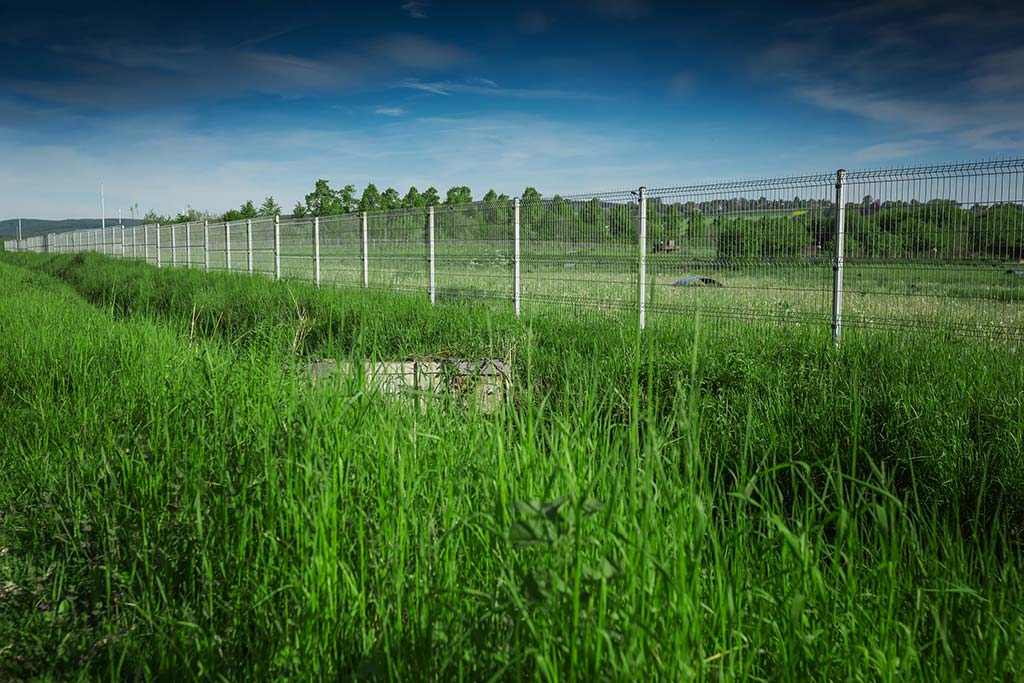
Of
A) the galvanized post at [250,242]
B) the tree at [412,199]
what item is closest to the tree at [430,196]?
the tree at [412,199]

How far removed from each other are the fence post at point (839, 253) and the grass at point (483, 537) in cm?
275

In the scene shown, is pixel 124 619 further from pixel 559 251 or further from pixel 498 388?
pixel 559 251

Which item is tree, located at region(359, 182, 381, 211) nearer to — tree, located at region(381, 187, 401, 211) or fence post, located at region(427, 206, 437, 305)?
tree, located at region(381, 187, 401, 211)

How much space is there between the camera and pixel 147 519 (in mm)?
3359

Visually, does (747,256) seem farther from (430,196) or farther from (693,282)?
(430,196)

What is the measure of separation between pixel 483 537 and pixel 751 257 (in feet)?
25.4

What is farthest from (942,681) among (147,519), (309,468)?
(147,519)

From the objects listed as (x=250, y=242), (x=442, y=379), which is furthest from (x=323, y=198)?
(x=442, y=379)

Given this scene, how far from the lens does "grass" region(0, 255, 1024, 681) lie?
6.27 ft

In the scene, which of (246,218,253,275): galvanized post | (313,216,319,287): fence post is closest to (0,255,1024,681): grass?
(313,216,319,287): fence post

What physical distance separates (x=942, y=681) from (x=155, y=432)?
3.42 metres

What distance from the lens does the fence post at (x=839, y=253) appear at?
874cm

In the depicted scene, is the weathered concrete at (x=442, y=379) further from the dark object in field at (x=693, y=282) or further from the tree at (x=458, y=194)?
the tree at (x=458, y=194)

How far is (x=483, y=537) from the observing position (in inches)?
102
